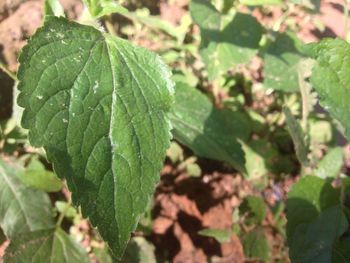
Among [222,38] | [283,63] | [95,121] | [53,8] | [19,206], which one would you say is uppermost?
[53,8]

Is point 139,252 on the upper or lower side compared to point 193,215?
upper

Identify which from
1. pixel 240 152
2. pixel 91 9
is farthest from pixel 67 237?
pixel 91 9

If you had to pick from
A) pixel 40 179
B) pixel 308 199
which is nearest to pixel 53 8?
pixel 40 179

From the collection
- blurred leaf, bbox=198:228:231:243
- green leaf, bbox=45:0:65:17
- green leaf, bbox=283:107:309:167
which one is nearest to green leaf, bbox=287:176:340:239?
green leaf, bbox=283:107:309:167

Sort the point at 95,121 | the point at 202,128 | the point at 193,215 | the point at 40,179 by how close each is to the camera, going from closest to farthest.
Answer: the point at 95,121 < the point at 40,179 < the point at 202,128 < the point at 193,215

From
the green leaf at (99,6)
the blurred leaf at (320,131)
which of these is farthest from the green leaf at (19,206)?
the blurred leaf at (320,131)

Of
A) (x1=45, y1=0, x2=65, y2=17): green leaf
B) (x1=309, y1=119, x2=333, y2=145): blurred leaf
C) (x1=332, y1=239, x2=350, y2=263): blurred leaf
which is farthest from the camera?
(x1=309, y1=119, x2=333, y2=145): blurred leaf

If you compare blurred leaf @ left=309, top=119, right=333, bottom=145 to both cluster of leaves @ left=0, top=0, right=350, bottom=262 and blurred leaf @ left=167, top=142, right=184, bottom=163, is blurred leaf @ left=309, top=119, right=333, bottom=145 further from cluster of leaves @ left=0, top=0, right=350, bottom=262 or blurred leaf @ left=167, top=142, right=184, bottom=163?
blurred leaf @ left=167, top=142, right=184, bottom=163

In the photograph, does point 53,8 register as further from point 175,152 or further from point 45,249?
point 175,152
